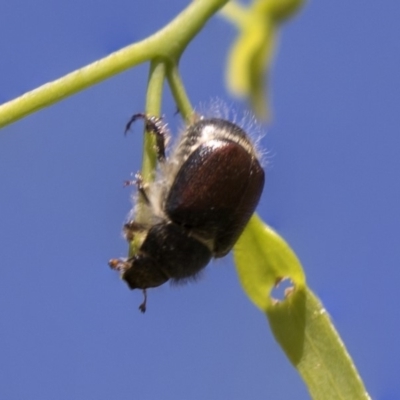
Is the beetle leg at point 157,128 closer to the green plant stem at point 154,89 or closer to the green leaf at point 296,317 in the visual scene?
the green plant stem at point 154,89

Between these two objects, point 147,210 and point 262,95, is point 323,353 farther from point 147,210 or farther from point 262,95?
point 262,95

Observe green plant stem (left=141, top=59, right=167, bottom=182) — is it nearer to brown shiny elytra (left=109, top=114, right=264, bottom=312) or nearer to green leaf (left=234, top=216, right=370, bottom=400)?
brown shiny elytra (left=109, top=114, right=264, bottom=312)

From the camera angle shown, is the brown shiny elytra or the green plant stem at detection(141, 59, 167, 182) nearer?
the green plant stem at detection(141, 59, 167, 182)

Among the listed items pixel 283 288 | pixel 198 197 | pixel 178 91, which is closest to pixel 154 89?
pixel 178 91

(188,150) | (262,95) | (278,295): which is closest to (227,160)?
(188,150)

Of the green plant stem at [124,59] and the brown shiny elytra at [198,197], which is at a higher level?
the green plant stem at [124,59]

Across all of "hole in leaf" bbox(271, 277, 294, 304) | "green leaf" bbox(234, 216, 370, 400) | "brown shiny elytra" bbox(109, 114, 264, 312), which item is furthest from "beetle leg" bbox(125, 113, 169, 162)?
"hole in leaf" bbox(271, 277, 294, 304)

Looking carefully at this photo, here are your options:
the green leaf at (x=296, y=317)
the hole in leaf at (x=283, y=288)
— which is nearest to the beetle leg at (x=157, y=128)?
the green leaf at (x=296, y=317)
